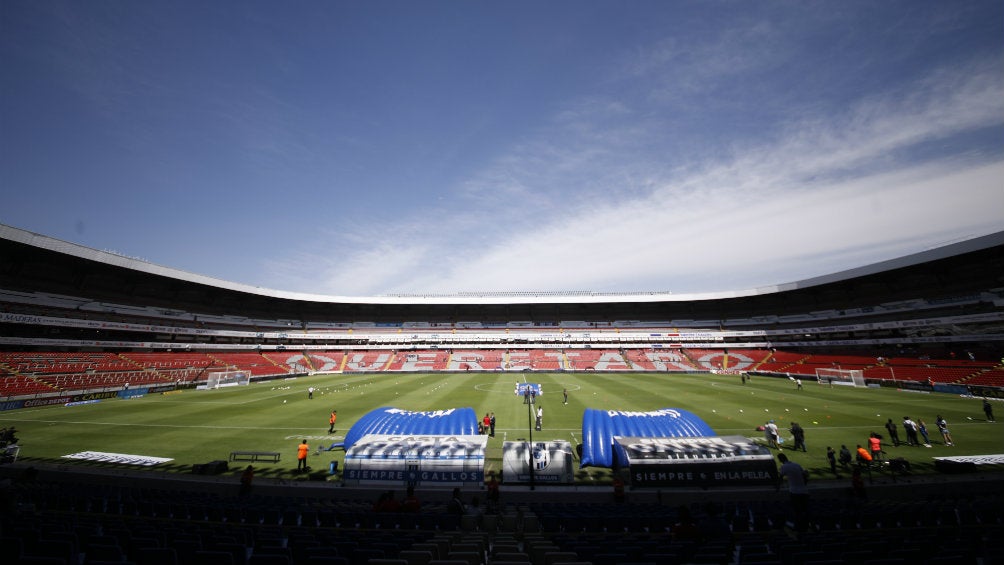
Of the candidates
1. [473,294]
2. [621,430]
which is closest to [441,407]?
[621,430]

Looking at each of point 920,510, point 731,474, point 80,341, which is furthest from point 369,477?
point 80,341

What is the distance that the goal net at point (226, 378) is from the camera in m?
40.7

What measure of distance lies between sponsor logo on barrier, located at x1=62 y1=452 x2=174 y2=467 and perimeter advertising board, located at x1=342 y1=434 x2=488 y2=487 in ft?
32.2

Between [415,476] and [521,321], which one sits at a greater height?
[521,321]

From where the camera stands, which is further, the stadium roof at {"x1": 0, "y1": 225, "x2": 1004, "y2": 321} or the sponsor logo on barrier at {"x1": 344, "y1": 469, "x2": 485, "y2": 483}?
the stadium roof at {"x1": 0, "y1": 225, "x2": 1004, "y2": 321}

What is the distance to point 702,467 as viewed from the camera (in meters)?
12.1

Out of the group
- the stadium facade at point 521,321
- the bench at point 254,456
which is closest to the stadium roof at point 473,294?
the stadium facade at point 521,321

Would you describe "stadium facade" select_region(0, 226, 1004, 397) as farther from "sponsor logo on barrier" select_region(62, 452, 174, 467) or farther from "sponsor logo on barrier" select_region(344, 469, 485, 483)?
"sponsor logo on barrier" select_region(344, 469, 485, 483)

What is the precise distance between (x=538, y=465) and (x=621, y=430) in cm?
400

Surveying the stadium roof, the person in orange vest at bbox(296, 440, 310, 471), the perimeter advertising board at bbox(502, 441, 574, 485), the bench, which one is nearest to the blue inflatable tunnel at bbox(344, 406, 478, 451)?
the person in orange vest at bbox(296, 440, 310, 471)

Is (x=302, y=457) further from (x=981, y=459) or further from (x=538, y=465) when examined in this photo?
(x=981, y=459)

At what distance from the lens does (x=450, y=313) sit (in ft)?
259

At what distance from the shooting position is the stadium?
7223 mm

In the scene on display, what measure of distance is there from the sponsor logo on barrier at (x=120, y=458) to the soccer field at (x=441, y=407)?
38cm
